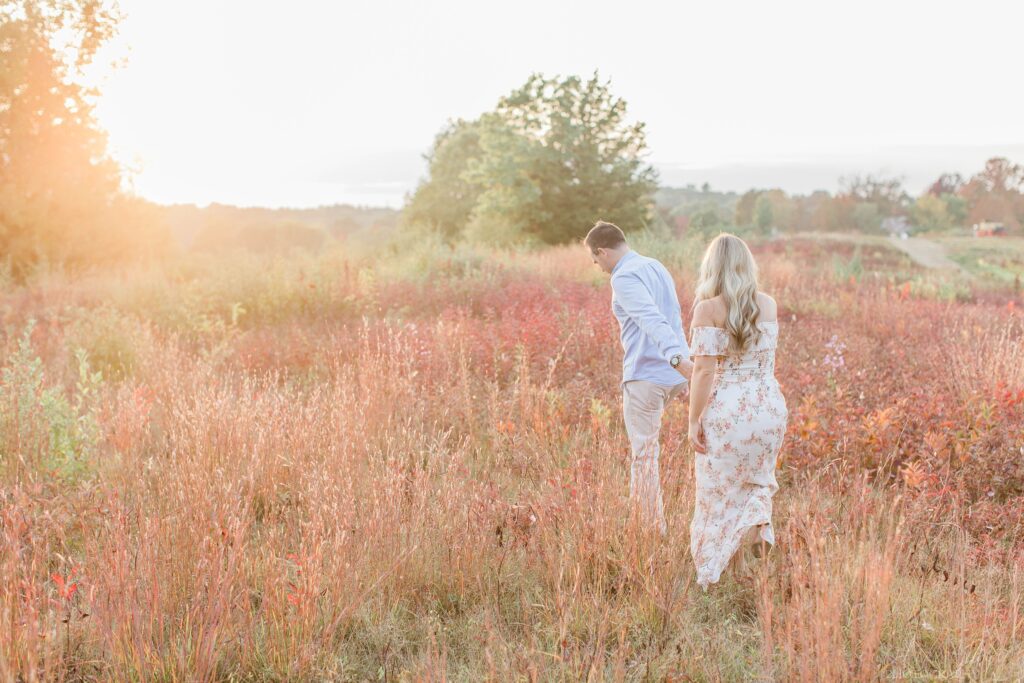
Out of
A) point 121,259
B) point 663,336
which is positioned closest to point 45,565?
point 663,336

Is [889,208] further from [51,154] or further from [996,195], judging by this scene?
[51,154]

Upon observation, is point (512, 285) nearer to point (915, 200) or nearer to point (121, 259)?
point (121, 259)

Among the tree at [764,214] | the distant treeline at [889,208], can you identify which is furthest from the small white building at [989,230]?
the tree at [764,214]

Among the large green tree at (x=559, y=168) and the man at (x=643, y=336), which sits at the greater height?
the large green tree at (x=559, y=168)

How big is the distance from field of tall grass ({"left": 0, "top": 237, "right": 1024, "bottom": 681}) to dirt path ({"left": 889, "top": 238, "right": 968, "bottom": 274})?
24.5 meters

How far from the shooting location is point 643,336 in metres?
4.22

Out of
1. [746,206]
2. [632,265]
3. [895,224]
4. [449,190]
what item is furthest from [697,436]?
[746,206]

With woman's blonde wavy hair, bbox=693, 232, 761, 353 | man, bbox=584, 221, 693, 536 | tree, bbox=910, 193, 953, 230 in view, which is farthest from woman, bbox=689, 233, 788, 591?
tree, bbox=910, 193, 953, 230

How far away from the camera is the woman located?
3.76 meters

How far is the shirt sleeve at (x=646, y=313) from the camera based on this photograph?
158 inches

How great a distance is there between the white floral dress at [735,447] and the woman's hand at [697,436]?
32 millimetres

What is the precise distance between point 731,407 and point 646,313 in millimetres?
704

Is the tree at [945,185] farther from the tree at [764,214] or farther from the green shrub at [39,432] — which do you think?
the green shrub at [39,432]

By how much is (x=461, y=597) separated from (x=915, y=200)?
78.4 metres
